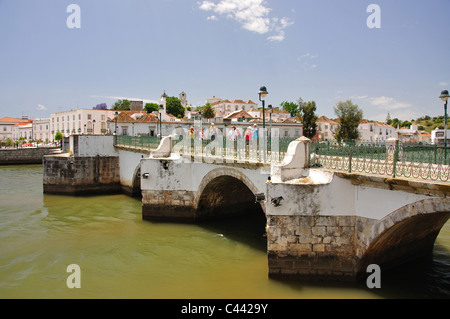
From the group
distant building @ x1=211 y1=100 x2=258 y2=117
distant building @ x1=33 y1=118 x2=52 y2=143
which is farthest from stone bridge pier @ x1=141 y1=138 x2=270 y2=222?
distant building @ x1=33 y1=118 x2=52 y2=143

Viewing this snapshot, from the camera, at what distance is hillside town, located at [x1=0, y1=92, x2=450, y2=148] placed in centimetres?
4111

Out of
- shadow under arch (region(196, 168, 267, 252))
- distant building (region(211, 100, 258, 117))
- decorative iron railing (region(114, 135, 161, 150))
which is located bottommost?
shadow under arch (region(196, 168, 267, 252))

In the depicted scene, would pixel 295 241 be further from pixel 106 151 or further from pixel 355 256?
pixel 106 151

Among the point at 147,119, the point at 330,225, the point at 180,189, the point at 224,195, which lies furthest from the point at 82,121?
the point at 330,225

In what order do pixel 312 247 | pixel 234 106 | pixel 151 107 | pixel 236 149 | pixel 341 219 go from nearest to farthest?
1. pixel 341 219
2. pixel 312 247
3. pixel 236 149
4. pixel 151 107
5. pixel 234 106

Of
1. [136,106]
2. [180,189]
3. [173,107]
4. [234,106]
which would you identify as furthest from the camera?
[234,106]

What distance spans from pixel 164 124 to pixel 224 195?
2663 cm

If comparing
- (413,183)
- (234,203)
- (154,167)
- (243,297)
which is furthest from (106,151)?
(413,183)

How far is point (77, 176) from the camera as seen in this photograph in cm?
2503

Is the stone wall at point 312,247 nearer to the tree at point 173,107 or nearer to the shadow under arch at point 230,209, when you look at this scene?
the shadow under arch at point 230,209

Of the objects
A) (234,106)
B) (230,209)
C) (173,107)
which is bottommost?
(230,209)

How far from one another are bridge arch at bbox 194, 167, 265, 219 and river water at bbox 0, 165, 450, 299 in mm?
777

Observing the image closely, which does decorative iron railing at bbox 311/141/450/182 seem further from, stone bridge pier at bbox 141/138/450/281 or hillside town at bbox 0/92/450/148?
hillside town at bbox 0/92/450/148

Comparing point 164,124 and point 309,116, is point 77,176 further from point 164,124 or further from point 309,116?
point 309,116
